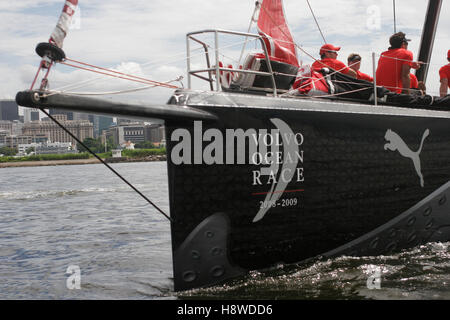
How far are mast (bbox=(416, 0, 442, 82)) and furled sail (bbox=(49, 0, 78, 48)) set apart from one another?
679 centimetres

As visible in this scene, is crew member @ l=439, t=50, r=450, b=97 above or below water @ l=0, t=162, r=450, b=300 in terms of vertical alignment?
above

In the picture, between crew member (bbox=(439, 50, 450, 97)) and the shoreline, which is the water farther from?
the shoreline

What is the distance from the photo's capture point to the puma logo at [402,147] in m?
7.51

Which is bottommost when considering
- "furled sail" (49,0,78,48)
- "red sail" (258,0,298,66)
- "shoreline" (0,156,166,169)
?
"shoreline" (0,156,166,169)

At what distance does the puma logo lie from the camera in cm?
751

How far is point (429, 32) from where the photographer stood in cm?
976

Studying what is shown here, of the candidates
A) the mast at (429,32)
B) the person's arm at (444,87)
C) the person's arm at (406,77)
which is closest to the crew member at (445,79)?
the person's arm at (444,87)

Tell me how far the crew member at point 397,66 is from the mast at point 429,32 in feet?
5.10

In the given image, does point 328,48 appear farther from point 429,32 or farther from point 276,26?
point 429,32

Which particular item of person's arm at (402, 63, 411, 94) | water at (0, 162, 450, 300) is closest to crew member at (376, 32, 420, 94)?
person's arm at (402, 63, 411, 94)

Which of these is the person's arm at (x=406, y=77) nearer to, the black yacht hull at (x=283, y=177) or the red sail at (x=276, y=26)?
the black yacht hull at (x=283, y=177)
